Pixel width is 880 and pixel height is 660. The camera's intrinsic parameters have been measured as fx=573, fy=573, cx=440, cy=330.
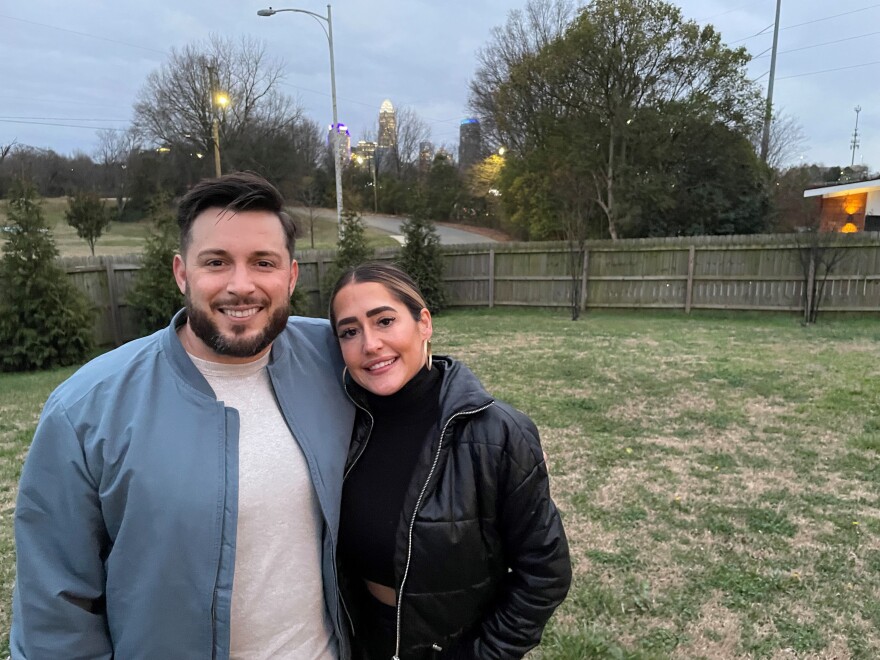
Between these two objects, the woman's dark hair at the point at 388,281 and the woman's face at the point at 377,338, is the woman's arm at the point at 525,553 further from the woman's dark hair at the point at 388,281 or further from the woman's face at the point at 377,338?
the woman's dark hair at the point at 388,281

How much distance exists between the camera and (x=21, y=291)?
892 centimetres

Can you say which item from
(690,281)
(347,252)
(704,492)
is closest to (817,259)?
(690,281)

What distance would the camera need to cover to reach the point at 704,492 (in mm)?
3799

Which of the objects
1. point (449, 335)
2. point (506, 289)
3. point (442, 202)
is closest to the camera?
point (449, 335)

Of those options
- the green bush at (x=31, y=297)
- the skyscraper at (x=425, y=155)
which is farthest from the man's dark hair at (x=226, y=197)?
the skyscraper at (x=425, y=155)

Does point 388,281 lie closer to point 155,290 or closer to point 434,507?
point 434,507

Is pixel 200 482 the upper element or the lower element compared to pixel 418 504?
upper

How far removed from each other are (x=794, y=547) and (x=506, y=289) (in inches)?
483

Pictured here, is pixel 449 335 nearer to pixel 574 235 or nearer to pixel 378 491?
pixel 574 235

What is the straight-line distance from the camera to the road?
28.1m

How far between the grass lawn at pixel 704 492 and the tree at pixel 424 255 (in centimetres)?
664

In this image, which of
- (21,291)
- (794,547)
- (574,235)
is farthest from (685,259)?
(21,291)

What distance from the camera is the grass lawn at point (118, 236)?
24141 mm

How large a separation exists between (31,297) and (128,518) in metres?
9.82
